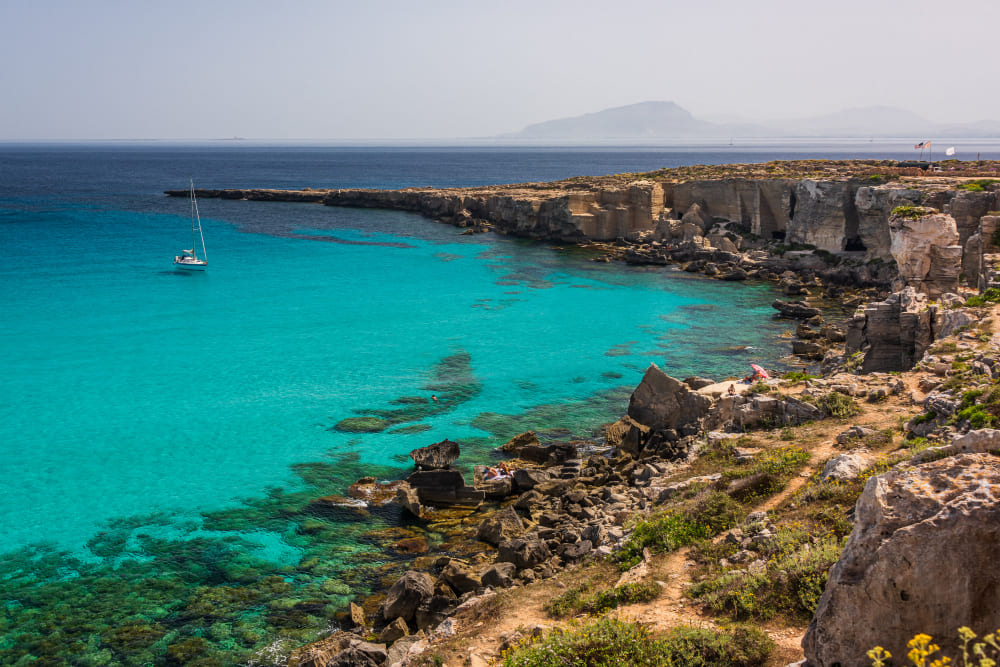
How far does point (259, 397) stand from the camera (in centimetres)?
3011

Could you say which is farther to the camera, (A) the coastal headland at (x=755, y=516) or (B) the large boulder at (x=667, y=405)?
(B) the large boulder at (x=667, y=405)

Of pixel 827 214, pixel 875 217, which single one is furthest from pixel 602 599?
pixel 827 214

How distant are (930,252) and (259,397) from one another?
28.1 meters

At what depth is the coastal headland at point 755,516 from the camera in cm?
674

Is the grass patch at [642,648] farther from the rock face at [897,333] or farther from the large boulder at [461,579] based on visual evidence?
the rock face at [897,333]

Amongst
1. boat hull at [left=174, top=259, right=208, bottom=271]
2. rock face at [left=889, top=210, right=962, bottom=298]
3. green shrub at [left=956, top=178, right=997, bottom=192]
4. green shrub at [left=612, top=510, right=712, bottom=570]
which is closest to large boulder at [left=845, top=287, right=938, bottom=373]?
rock face at [left=889, top=210, right=962, bottom=298]

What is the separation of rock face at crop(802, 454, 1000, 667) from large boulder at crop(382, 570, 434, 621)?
9068mm

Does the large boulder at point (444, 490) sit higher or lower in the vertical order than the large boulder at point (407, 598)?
lower

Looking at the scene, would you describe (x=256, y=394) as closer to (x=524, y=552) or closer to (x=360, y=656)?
(x=524, y=552)

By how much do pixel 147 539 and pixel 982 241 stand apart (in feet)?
110

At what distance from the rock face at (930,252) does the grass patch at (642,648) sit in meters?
23.5

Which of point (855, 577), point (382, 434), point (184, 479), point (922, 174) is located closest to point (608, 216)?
point (922, 174)

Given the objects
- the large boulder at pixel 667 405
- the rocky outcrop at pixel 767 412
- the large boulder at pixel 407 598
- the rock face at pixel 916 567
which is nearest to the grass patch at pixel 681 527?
the large boulder at pixel 407 598

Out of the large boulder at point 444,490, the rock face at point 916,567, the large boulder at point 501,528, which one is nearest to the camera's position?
the rock face at point 916,567
